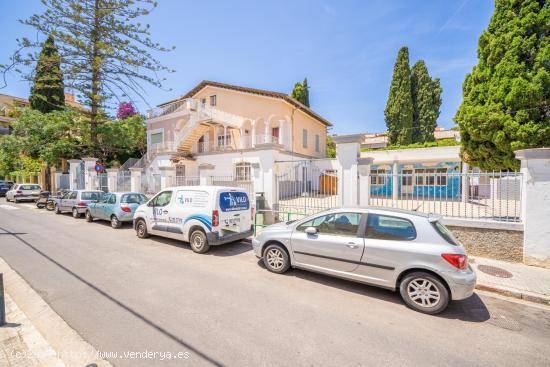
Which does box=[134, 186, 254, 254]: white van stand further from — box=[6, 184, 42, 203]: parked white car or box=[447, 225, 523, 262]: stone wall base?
box=[6, 184, 42, 203]: parked white car

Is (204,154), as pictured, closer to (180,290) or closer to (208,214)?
(208,214)

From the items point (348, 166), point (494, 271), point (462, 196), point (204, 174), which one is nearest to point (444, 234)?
point (494, 271)

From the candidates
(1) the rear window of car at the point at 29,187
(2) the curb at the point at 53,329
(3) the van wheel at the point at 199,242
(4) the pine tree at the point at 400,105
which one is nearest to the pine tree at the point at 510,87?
(3) the van wheel at the point at 199,242

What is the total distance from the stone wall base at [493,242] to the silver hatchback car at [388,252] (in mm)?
3151

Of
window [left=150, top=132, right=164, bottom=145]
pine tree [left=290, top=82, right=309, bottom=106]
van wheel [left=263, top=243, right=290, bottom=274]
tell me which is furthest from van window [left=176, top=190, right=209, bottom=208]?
pine tree [left=290, top=82, right=309, bottom=106]

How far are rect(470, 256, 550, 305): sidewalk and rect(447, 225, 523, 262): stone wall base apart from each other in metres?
0.20

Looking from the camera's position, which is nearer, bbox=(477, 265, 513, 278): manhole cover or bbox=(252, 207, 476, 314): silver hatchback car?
bbox=(252, 207, 476, 314): silver hatchback car

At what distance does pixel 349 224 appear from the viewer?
177 inches

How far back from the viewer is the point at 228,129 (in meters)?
21.1

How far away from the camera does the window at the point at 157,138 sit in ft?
76.8

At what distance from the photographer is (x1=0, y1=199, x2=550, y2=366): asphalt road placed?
2.80 m

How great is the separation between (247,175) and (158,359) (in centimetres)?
1602

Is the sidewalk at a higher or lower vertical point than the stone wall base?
lower

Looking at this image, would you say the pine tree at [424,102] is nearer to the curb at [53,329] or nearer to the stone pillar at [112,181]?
the stone pillar at [112,181]
